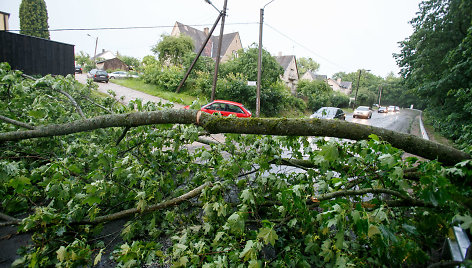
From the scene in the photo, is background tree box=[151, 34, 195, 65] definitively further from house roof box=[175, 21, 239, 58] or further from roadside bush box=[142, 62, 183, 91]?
house roof box=[175, 21, 239, 58]

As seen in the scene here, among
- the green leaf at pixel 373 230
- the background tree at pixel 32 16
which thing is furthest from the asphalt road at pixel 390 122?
the background tree at pixel 32 16

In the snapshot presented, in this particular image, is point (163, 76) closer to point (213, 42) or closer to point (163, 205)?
point (163, 205)

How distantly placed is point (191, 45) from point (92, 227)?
98.7 feet

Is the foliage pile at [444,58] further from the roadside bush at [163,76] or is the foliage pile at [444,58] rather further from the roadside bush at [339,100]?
the roadside bush at [339,100]

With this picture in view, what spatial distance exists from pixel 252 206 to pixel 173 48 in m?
29.6

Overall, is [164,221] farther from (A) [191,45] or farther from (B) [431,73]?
(A) [191,45]

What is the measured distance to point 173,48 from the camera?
2866 centimetres

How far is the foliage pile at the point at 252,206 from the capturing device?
1506mm

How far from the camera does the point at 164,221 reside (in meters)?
2.77

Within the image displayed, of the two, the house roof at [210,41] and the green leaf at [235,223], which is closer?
the green leaf at [235,223]

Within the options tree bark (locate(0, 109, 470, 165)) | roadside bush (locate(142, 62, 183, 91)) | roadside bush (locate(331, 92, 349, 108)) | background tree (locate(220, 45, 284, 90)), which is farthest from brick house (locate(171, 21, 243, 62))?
tree bark (locate(0, 109, 470, 165))

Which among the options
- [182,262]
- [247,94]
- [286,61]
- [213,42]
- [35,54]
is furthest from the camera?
[213,42]

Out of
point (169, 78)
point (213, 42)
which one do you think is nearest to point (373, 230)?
point (169, 78)

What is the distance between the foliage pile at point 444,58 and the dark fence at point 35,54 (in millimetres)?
20159
